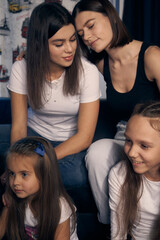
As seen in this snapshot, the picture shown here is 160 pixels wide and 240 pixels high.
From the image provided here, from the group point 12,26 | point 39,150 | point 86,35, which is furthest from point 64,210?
point 12,26

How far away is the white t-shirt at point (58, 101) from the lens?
1.41 m

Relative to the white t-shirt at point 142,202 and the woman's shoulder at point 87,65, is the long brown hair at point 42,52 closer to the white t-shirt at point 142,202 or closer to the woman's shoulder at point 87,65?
the woman's shoulder at point 87,65

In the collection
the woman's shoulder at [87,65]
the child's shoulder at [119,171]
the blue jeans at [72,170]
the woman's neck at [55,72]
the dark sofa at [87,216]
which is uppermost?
the woman's shoulder at [87,65]

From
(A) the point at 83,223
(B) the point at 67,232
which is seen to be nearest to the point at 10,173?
(B) the point at 67,232

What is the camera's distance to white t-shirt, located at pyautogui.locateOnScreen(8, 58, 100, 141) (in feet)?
4.63

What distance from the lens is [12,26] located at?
2.54 meters

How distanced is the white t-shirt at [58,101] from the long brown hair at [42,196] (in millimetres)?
306

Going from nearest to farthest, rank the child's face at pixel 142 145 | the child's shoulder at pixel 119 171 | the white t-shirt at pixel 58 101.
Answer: the child's face at pixel 142 145 < the child's shoulder at pixel 119 171 < the white t-shirt at pixel 58 101

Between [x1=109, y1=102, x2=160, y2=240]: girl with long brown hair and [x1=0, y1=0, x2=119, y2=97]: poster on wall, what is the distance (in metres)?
1.69

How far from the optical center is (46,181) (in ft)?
3.76

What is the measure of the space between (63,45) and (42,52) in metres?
0.10

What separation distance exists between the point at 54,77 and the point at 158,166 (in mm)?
645

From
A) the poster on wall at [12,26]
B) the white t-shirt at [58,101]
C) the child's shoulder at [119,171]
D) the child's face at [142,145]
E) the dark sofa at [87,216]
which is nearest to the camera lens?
Answer: the child's face at [142,145]

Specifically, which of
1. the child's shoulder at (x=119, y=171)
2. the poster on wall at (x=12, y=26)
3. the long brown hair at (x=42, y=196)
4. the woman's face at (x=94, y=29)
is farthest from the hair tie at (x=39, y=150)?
the poster on wall at (x=12, y=26)
